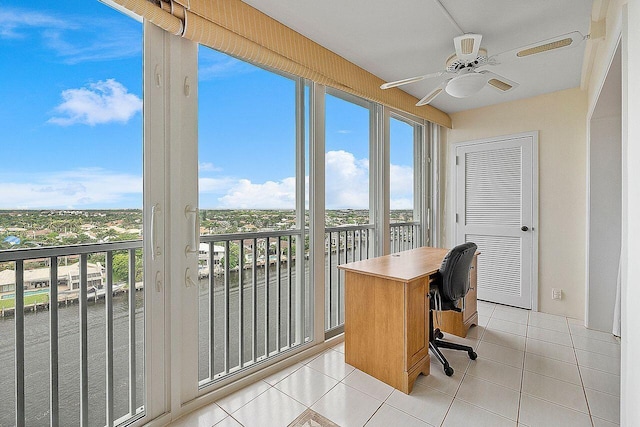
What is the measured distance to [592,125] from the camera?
2912 millimetres

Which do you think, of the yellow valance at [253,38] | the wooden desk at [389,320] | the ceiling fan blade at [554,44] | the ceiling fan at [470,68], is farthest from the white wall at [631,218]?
the yellow valance at [253,38]

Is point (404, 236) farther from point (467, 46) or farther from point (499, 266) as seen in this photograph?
point (467, 46)

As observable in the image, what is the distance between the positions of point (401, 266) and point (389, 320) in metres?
0.43

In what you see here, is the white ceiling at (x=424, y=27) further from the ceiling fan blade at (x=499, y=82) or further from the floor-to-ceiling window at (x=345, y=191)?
the floor-to-ceiling window at (x=345, y=191)

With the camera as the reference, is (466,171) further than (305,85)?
Yes

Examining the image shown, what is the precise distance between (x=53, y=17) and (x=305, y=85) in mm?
1557

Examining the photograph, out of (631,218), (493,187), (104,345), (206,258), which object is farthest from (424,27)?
(104,345)

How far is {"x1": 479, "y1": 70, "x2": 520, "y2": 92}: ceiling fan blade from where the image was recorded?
202 centimetres

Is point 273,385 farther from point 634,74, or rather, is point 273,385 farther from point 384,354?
point 634,74

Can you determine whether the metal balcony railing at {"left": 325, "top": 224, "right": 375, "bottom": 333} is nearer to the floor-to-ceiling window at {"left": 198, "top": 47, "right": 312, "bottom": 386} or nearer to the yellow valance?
the floor-to-ceiling window at {"left": 198, "top": 47, "right": 312, "bottom": 386}

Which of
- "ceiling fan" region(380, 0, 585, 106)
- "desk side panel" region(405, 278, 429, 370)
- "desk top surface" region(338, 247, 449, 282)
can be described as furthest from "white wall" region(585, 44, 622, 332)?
"desk side panel" region(405, 278, 429, 370)

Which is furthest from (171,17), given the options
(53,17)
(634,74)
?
(634,74)

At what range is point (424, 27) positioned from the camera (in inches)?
84.3

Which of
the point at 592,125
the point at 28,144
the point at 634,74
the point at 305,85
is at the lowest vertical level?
the point at 28,144
